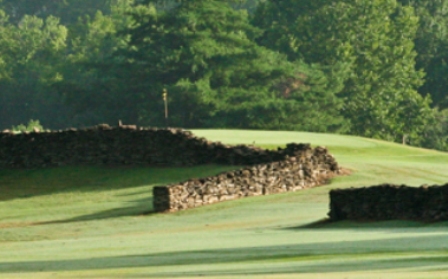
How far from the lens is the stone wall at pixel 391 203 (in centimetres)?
2459

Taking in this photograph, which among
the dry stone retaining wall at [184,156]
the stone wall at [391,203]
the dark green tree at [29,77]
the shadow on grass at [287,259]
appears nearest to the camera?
the shadow on grass at [287,259]

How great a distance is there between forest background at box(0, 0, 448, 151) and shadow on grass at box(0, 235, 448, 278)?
238 ft

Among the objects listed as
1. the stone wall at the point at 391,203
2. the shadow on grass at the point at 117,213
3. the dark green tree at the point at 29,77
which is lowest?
the shadow on grass at the point at 117,213

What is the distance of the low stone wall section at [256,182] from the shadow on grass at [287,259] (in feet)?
46.4

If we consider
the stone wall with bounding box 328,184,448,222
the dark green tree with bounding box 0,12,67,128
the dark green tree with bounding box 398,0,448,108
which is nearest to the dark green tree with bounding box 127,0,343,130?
the dark green tree with bounding box 0,12,67,128

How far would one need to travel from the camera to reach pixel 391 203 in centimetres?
2569

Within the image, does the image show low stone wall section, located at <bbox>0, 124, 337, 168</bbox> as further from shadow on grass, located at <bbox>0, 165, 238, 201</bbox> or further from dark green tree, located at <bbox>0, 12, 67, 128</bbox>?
dark green tree, located at <bbox>0, 12, 67, 128</bbox>

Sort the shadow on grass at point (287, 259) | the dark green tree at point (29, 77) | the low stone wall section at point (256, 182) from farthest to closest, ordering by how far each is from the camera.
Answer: the dark green tree at point (29, 77)
the low stone wall section at point (256, 182)
the shadow on grass at point (287, 259)

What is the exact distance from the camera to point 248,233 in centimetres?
2342

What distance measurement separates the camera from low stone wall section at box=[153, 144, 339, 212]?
3309 centimetres

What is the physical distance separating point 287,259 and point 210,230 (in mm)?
9699

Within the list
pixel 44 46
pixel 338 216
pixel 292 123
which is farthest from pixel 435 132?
pixel 338 216

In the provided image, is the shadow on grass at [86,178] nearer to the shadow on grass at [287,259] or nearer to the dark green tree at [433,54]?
the shadow on grass at [287,259]

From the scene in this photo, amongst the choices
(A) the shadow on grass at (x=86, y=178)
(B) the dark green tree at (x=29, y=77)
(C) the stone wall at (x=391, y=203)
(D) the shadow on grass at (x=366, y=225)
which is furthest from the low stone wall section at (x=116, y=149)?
(B) the dark green tree at (x=29, y=77)
